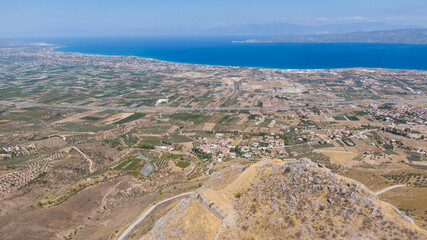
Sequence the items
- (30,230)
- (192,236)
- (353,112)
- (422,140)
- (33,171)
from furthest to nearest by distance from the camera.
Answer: (353,112) < (422,140) < (33,171) < (30,230) < (192,236)

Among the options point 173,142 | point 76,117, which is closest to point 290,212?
point 173,142

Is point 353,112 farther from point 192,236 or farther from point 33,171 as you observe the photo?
point 33,171

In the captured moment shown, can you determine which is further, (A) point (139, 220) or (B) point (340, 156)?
(B) point (340, 156)

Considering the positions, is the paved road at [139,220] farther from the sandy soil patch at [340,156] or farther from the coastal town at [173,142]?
the sandy soil patch at [340,156]

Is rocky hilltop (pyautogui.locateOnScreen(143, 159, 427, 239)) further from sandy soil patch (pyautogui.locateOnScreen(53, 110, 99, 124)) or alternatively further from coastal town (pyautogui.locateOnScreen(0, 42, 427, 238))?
sandy soil patch (pyautogui.locateOnScreen(53, 110, 99, 124))

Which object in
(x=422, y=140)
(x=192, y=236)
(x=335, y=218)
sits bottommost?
(x=422, y=140)

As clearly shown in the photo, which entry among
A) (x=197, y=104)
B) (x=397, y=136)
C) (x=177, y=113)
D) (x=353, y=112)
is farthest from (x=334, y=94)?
(x=177, y=113)

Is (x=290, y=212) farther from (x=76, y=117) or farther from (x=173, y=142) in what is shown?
(x=76, y=117)

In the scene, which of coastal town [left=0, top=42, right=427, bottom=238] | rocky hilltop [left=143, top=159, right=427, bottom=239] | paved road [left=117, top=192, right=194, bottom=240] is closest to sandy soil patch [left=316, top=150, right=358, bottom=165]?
coastal town [left=0, top=42, right=427, bottom=238]
